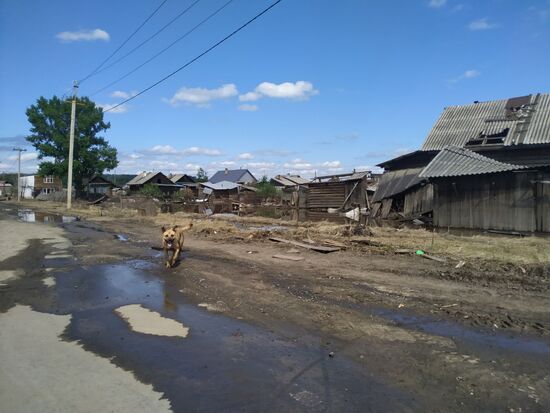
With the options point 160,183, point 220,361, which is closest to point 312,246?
point 220,361

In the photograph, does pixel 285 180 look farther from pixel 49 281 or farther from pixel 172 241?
pixel 49 281

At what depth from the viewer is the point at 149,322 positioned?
666cm

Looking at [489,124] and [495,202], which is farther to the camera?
[489,124]

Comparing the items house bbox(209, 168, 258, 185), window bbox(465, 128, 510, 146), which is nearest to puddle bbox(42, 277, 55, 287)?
window bbox(465, 128, 510, 146)

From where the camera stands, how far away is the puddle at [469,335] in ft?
18.1

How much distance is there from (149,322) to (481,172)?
14.4m

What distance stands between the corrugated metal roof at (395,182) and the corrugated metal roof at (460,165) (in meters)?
2.83

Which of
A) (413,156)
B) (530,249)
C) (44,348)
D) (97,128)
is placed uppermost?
(97,128)

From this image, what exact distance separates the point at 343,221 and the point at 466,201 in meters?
9.05

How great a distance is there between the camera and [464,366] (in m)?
4.87

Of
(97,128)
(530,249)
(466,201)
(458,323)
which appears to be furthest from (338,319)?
(97,128)

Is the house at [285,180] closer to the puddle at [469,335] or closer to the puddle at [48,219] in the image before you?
the puddle at [48,219]

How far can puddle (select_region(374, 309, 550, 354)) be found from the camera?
5516 millimetres

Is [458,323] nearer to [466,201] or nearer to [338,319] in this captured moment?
[338,319]
